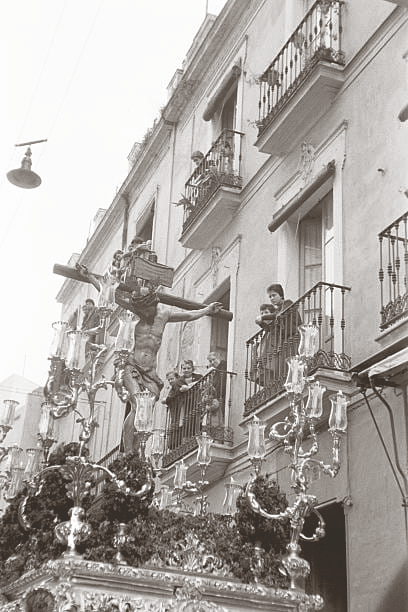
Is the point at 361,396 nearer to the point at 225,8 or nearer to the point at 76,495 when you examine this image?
the point at 76,495

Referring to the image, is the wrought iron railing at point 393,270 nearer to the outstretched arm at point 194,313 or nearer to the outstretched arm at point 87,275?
the outstretched arm at point 194,313

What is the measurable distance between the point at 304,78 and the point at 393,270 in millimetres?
2830

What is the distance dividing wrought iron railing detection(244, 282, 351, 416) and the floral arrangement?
2.17 m

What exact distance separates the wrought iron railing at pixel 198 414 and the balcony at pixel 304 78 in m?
2.76

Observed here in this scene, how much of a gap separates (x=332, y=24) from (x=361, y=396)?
4388 millimetres

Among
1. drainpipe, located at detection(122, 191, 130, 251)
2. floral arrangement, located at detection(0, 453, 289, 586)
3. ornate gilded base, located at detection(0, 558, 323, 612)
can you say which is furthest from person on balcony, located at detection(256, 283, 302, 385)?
drainpipe, located at detection(122, 191, 130, 251)

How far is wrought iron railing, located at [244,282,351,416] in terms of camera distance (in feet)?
27.6

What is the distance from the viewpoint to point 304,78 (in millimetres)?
9711

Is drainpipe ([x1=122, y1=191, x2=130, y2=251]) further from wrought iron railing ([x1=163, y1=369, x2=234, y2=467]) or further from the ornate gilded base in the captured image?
the ornate gilded base

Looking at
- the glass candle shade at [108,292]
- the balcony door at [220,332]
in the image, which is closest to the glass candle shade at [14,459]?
the glass candle shade at [108,292]

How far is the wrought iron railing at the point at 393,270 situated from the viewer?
7.52 meters

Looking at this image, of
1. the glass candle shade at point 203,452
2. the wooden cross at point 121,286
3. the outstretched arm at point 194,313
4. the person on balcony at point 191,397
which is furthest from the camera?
the person on balcony at point 191,397

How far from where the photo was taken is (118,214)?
61.4ft

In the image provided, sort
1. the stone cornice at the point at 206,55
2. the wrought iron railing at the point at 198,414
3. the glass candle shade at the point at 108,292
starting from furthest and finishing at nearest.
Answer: the stone cornice at the point at 206,55 → the wrought iron railing at the point at 198,414 → the glass candle shade at the point at 108,292
